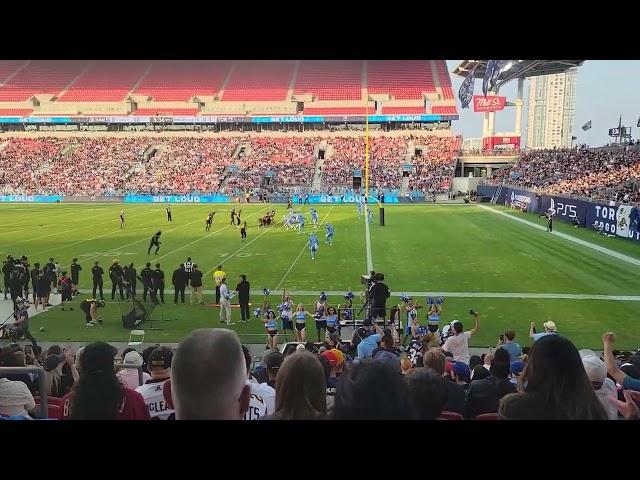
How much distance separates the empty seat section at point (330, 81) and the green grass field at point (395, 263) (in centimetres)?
3936

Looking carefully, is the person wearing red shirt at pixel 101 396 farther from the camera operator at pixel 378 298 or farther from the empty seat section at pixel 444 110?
the empty seat section at pixel 444 110

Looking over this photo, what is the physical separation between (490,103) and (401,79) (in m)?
12.7

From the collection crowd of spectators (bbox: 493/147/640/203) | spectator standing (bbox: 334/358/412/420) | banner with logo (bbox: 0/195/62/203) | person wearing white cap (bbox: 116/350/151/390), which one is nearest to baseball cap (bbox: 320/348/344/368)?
person wearing white cap (bbox: 116/350/151/390)

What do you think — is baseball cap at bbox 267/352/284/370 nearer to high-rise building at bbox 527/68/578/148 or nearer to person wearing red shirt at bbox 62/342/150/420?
person wearing red shirt at bbox 62/342/150/420

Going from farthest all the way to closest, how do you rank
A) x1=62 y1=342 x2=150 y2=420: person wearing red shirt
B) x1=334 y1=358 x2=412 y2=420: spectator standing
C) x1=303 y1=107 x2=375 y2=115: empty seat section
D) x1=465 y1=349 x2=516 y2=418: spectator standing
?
x1=303 y1=107 x2=375 y2=115: empty seat section → x1=465 y1=349 x2=516 y2=418: spectator standing → x1=62 y1=342 x2=150 y2=420: person wearing red shirt → x1=334 y1=358 x2=412 y2=420: spectator standing

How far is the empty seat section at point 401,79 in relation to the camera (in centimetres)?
7300

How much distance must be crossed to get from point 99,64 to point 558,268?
72.7m

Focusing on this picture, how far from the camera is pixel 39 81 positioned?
75.1m

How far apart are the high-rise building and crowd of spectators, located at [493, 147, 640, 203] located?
336ft

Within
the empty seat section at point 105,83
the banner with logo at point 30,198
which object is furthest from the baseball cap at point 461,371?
the empty seat section at point 105,83

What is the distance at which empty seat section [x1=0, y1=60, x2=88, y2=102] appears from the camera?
243 feet

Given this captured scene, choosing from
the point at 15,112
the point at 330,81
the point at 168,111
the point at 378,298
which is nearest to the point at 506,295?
the point at 378,298

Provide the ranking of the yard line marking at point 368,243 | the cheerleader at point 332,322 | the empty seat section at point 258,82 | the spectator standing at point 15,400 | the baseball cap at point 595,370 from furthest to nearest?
the empty seat section at point 258,82, the yard line marking at point 368,243, the cheerleader at point 332,322, the baseball cap at point 595,370, the spectator standing at point 15,400
